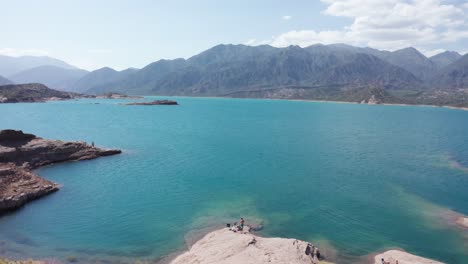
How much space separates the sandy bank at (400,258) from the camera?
1524 inches

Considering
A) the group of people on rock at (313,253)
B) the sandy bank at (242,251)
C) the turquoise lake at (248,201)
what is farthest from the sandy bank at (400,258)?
the sandy bank at (242,251)

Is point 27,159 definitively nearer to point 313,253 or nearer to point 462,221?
point 313,253

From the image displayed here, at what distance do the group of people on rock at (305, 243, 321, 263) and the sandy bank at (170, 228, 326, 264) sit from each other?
1.90 ft

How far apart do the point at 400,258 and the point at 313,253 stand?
1085 centimetres

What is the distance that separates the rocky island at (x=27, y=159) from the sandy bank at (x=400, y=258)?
58.3 metres

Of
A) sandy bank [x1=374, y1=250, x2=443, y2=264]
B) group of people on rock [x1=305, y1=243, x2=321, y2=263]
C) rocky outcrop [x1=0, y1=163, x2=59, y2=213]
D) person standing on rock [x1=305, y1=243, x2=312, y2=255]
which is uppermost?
rocky outcrop [x1=0, y1=163, x2=59, y2=213]

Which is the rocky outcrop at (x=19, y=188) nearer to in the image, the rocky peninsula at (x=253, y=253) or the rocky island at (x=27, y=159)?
the rocky island at (x=27, y=159)

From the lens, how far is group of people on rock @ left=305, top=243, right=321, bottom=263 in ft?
127

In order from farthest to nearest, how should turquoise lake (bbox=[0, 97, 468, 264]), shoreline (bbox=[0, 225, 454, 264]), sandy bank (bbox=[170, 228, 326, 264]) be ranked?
turquoise lake (bbox=[0, 97, 468, 264]) → shoreline (bbox=[0, 225, 454, 264]) → sandy bank (bbox=[170, 228, 326, 264])

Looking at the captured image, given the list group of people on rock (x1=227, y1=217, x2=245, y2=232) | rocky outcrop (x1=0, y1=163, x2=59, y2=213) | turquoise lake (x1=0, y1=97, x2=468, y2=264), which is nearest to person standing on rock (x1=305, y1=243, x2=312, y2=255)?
turquoise lake (x1=0, y1=97, x2=468, y2=264)

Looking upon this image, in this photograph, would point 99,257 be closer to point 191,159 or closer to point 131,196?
point 131,196

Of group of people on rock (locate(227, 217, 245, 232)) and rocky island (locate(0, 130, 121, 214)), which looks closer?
group of people on rock (locate(227, 217, 245, 232))

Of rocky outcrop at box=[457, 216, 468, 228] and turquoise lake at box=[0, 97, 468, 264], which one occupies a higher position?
turquoise lake at box=[0, 97, 468, 264]

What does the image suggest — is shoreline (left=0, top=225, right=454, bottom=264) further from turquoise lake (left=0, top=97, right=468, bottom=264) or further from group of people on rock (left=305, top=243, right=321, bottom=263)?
turquoise lake (left=0, top=97, right=468, bottom=264)
